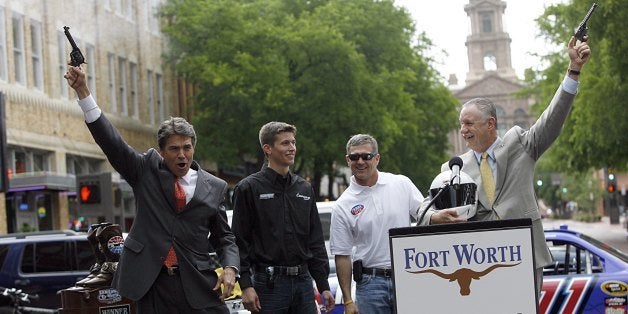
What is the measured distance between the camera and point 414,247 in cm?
666

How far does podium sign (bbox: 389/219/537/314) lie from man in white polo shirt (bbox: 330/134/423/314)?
6.42 feet

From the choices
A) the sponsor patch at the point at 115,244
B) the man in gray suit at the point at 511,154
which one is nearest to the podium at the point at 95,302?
the sponsor patch at the point at 115,244

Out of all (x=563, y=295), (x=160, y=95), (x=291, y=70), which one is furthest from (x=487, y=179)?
(x=160, y=95)

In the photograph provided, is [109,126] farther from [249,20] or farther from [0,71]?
[249,20]

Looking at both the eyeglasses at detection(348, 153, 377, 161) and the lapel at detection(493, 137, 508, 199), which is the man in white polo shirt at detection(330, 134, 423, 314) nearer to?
the eyeglasses at detection(348, 153, 377, 161)

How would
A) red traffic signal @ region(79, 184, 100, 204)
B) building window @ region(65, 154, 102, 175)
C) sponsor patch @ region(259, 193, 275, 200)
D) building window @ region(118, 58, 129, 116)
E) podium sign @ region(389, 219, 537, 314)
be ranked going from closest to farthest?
podium sign @ region(389, 219, 537, 314), sponsor patch @ region(259, 193, 275, 200), red traffic signal @ region(79, 184, 100, 204), building window @ region(65, 154, 102, 175), building window @ region(118, 58, 129, 116)

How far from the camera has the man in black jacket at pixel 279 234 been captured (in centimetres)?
865

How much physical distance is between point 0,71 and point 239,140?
42.0 ft

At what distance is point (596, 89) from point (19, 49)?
1582 centimetres

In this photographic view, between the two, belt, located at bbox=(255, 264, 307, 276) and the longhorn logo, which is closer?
the longhorn logo

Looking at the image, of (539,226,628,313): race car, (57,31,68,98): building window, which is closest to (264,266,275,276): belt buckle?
(539,226,628,313): race car

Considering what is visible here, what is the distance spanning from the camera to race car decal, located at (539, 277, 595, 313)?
13.4 m

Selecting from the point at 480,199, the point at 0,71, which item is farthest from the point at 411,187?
the point at 0,71

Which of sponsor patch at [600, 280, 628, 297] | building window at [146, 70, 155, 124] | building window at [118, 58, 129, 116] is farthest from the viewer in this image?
building window at [146, 70, 155, 124]
